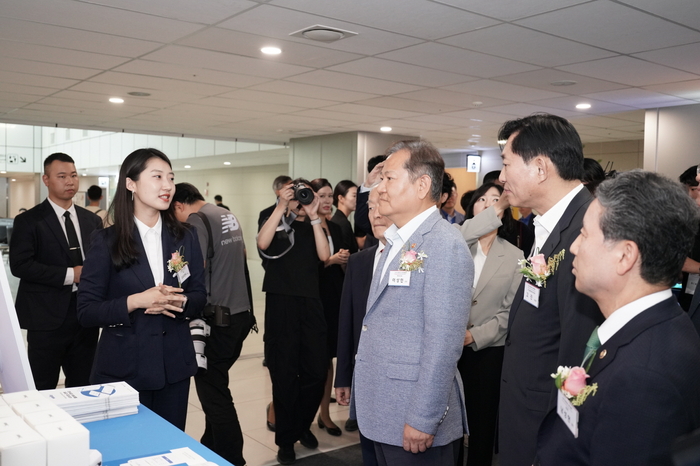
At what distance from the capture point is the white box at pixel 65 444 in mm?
1088

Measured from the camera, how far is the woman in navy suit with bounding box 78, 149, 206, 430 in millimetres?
2342

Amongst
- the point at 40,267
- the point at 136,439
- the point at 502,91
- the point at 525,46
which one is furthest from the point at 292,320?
the point at 502,91

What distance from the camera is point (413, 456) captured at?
200 centimetres

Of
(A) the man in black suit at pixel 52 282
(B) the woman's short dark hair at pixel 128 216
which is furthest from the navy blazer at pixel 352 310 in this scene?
(A) the man in black suit at pixel 52 282

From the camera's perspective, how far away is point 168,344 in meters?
2.45

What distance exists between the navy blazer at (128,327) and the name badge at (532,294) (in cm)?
143

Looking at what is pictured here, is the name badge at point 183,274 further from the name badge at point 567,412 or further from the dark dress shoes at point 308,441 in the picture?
the dark dress shoes at point 308,441

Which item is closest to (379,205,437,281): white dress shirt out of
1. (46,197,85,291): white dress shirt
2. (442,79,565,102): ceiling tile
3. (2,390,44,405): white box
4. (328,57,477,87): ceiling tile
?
(2,390,44,405): white box

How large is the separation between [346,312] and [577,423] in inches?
60.1

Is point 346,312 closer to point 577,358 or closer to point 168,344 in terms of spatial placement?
point 168,344

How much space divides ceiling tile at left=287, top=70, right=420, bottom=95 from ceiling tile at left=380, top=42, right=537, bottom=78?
0.89 metres

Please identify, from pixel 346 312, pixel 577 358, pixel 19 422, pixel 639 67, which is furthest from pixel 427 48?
pixel 19 422

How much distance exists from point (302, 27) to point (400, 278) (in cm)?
331

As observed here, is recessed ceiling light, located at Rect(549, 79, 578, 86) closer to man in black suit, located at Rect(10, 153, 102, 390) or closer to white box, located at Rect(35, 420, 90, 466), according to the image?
man in black suit, located at Rect(10, 153, 102, 390)
